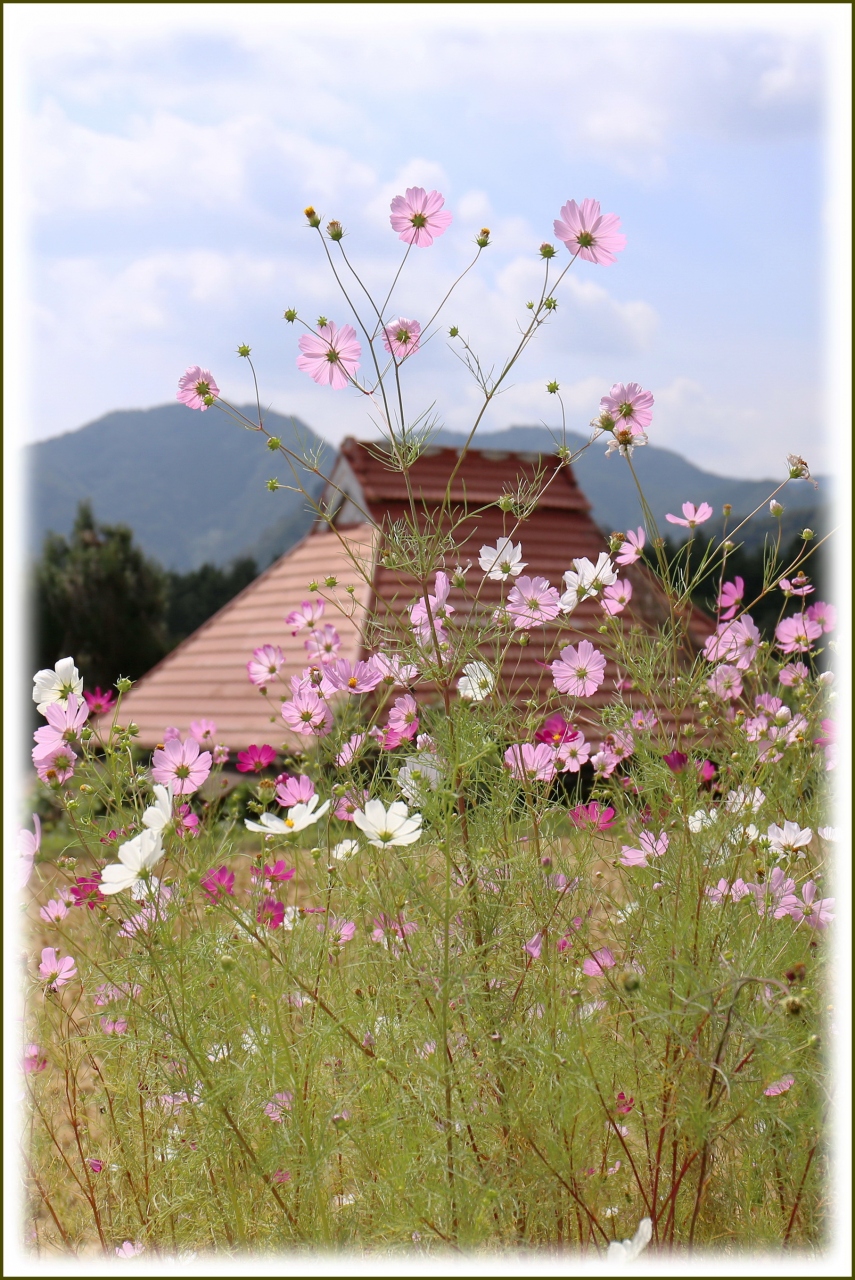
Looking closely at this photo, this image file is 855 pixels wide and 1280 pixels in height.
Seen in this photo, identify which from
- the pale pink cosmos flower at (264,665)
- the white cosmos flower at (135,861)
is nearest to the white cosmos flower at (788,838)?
the white cosmos flower at (135,861)

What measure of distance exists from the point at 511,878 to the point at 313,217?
3.97 ft

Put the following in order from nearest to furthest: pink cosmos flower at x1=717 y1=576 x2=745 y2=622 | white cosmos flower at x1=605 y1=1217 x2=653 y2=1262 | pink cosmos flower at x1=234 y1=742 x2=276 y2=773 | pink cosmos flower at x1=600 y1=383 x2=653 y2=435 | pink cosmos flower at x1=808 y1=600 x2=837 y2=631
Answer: white cosmos flower at x1=605 y1=1217 x2=653 y2=1262, pink cosmos flower at x1=600 y1=383 x2=653 y2=435, pink cosmos flower at x1=234 y1=742 x2=276 y2=773, pink cosmos flower at x1=717 y1=576 x2=745 y2=622, pink cosmos flower at x1=808 y1=600 x2=837 y2=631

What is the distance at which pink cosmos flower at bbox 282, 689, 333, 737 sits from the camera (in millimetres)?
2078

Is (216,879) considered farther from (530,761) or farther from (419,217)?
(419,217)

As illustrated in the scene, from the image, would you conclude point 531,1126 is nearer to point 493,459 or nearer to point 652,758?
point 652,758

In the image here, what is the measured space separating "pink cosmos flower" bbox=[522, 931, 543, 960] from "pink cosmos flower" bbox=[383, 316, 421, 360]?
3.50 ft

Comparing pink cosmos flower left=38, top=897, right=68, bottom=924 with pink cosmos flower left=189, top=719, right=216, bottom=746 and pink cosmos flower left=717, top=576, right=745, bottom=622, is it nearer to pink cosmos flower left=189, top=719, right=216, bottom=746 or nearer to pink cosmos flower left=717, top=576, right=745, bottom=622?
pink cosmos flower left=189, top=719, right=216, bottom=746

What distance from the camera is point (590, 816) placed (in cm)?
211

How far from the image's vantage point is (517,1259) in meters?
1.47

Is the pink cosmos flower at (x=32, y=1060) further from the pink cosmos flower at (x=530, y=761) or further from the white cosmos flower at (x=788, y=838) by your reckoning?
the white cosmos flower at (x=788, y=838)

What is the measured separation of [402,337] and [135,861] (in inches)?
40.0

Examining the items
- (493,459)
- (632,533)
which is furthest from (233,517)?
(632,533)

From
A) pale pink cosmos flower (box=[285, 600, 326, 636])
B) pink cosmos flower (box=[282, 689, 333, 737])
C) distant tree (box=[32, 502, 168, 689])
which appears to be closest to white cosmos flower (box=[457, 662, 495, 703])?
pink cosmos flower (box=[282, 689, 333, 737])

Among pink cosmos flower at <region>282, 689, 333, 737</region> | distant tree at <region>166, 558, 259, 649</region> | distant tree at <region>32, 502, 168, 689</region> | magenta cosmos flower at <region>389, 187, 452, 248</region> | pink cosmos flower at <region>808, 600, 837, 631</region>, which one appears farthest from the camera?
distant tree at <region>166, 558, 259, 649</region>
